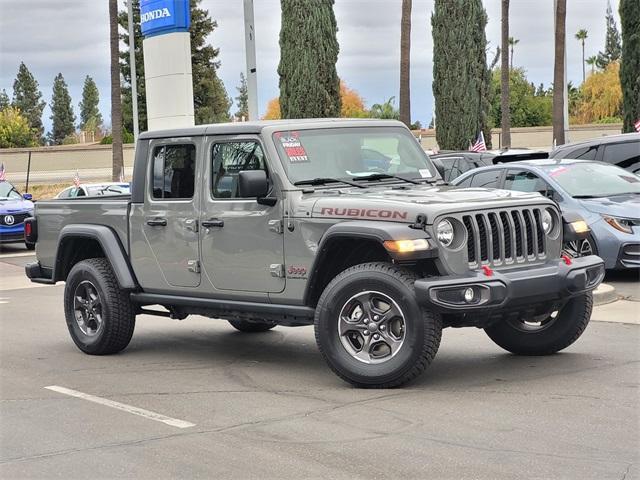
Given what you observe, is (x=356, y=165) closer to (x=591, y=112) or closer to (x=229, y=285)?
(x=229, y=285)

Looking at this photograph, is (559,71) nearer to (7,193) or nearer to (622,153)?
(7,193)

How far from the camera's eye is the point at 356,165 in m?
8.60

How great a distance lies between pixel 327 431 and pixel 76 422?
1745 mm

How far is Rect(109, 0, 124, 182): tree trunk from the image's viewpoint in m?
38.9

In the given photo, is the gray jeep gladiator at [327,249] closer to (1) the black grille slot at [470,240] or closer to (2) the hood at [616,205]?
(1) the black grille slot at [470,240]

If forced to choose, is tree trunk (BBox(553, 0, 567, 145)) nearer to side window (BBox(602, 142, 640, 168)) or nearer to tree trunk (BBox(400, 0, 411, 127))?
tree trunk (BBox(400, 0, 411, 127))

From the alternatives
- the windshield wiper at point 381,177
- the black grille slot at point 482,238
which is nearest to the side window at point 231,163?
the windshield wiper at point 381,177

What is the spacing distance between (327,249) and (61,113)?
405 feet

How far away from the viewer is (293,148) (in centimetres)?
847

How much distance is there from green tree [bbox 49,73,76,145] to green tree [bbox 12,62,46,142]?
7.26 metres

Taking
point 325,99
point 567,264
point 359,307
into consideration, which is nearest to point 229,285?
point 359,307

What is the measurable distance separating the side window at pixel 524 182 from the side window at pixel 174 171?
613 centimetres

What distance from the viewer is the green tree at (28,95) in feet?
380

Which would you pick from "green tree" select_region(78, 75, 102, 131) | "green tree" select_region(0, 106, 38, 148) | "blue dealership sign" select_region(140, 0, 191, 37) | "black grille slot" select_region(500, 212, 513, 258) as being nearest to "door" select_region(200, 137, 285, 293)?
"black grille slot" select_region(500, 212, 513, 258)
